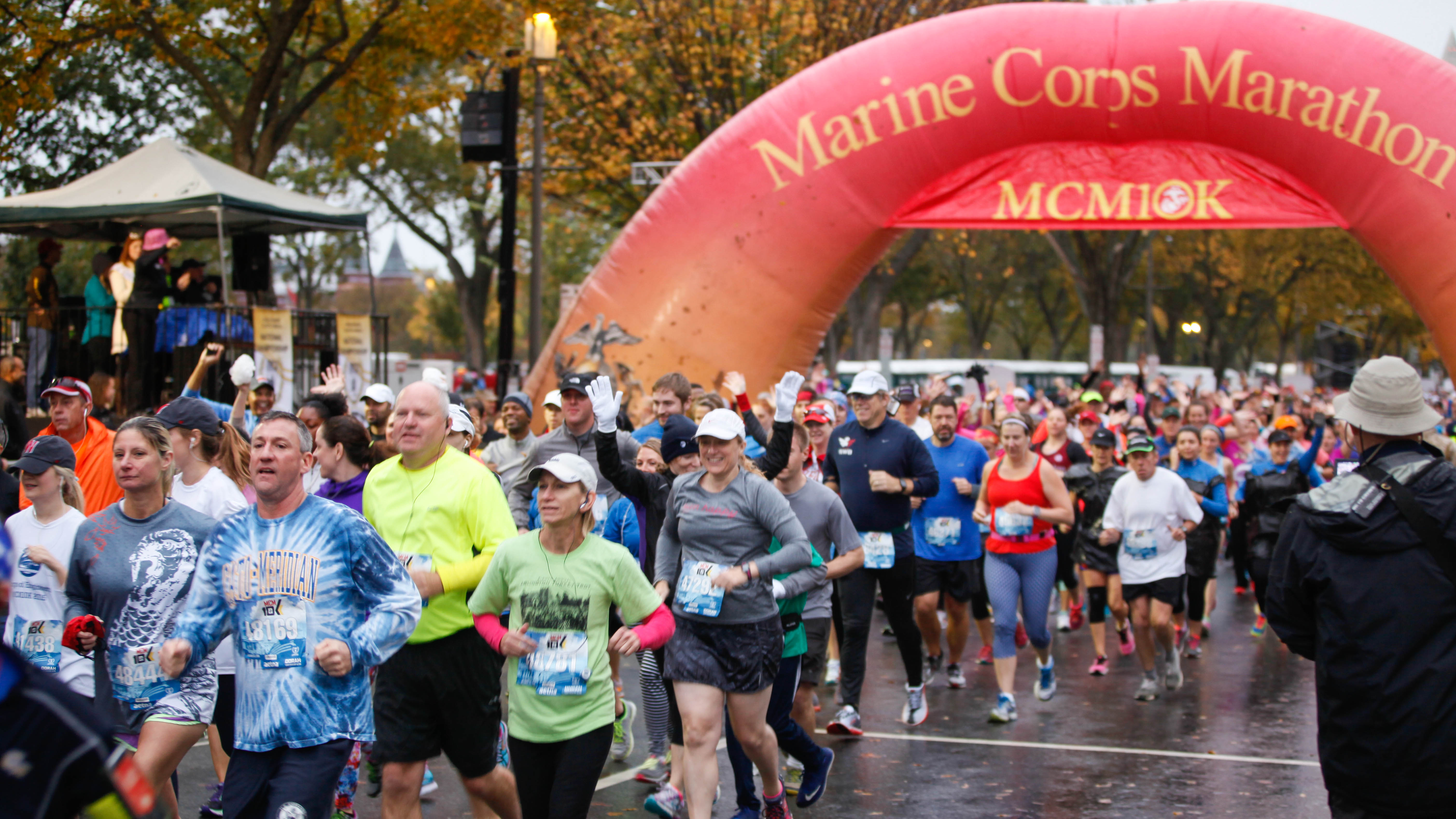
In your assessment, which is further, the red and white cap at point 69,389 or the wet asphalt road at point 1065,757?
the red and white cap at point 69,389

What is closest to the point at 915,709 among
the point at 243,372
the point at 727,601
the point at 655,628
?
the point at 727,601

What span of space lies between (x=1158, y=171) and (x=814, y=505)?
7296 mm

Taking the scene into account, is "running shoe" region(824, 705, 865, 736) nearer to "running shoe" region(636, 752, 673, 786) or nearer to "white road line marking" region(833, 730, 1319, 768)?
"white road line marking" region(833, 730, 1319, 768)

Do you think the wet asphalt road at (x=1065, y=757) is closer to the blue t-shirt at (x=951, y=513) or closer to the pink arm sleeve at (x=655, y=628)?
the blue t-shirt at (x=951, y=513)

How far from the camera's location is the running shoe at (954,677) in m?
8.81

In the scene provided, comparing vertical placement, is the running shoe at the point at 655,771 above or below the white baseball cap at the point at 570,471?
below

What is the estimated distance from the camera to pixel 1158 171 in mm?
12102

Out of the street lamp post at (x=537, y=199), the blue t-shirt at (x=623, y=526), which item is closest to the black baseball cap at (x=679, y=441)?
the blue t-shirt at (x=623, y=526)

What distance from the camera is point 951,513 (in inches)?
339

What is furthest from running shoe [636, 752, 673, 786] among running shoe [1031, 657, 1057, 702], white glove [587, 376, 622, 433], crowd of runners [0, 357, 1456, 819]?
running shoe [1031, 657, 1057, 702]

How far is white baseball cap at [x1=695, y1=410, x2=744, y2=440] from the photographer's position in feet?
17.3

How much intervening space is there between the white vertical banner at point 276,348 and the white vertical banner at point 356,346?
84 cm

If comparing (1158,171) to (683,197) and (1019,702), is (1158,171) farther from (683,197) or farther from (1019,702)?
(1019,702)

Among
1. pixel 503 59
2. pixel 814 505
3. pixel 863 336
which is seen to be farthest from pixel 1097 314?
pixel 814 505
